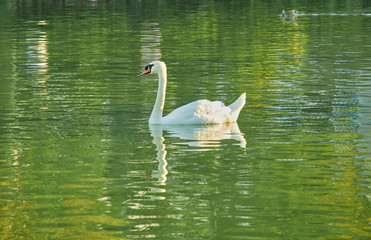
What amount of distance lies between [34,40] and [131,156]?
28.0 metres

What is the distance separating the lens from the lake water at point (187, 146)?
11.3m

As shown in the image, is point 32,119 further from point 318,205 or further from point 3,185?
point 318,205

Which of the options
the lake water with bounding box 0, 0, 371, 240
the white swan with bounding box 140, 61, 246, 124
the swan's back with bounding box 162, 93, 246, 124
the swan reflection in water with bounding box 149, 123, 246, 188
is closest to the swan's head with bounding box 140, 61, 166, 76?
the white swan with bounding box 140, 61, 246, 124

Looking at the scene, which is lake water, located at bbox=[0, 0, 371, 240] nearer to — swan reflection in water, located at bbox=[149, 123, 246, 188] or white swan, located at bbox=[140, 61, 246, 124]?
swan reflection in water, located at bbox=[149, 123, 246, 188]

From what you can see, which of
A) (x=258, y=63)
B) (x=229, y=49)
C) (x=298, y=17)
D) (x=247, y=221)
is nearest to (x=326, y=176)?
(x=247, y=221)

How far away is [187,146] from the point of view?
1638cm

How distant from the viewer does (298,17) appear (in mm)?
57938

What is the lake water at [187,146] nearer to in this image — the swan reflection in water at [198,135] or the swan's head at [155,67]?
the swan reflection in water at [198,135]

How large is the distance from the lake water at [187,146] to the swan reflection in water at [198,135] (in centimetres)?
4

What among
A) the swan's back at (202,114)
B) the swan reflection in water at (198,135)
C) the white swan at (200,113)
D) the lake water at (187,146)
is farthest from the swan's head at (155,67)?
the swan reflection in water at (198,135)

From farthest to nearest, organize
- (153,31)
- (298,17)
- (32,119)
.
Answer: (298,17)
(153,31)
(32,119)

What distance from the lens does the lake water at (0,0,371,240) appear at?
37.1 ft

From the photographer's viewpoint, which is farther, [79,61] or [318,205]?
[79,61]

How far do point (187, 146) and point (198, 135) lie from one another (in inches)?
47.6
